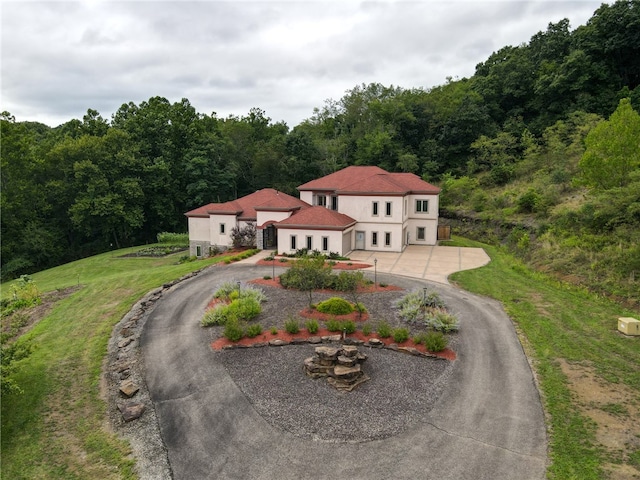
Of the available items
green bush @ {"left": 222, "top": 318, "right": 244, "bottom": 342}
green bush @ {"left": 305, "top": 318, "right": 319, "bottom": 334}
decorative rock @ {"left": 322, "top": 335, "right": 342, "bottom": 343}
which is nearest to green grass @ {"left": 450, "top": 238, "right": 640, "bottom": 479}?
decorative rock @ {"left": 322, "top": 335, "right": 342, "bottom": 343}

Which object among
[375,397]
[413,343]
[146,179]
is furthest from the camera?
[146,179]

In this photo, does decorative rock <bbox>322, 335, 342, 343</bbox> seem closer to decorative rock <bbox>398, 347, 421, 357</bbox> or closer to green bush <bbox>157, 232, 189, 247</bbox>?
decorative rock <bbox>398, 347, 421, 357</bbox>

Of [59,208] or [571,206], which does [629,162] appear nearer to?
[571,206]

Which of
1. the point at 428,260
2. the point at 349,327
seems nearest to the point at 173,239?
the point at 428,260

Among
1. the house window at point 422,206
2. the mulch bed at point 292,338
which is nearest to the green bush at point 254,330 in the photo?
the mulch bed at point 292,338

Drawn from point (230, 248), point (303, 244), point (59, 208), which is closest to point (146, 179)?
point (59, 208)

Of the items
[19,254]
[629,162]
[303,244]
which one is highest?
[629,162]

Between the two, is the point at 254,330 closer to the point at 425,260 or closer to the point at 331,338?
the point at 331,338
